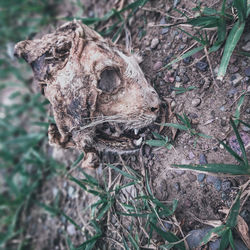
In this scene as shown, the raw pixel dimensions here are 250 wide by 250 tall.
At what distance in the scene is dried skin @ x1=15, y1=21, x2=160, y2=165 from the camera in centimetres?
138

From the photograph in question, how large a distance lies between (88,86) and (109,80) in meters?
0.15

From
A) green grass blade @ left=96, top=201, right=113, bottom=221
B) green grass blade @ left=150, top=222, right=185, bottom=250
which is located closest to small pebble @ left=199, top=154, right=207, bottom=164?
green grass blade @ left=150, top=222, right=185, bottom=250

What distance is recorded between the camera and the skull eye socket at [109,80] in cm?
145

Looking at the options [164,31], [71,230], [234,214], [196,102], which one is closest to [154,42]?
[164,31]

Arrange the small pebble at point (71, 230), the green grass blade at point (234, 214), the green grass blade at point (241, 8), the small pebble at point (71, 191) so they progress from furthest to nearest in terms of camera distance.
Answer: the small pebble at point (71, 191)
the small pebble at point (71, 230)
the green grass blade at point (241, 8)
the green grass blade at point (234, 214)

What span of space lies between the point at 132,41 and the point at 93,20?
498mm

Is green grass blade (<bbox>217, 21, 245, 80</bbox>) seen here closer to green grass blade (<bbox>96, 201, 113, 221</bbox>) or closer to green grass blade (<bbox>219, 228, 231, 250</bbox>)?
green grass blade (<bbox>219, 228, 231, 250</bbox>)

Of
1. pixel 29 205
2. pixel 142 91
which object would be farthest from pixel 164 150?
pixel 29 205

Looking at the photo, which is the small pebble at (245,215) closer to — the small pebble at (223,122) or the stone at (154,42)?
the small pebble at (223,122)

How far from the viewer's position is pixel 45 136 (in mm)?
2760

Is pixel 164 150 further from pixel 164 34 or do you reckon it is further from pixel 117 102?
pixel 164 34

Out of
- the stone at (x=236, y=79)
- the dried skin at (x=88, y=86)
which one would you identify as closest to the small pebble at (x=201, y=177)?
the dried skin at (x=88, y=86)

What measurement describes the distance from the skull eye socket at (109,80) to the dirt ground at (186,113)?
1.34 ft

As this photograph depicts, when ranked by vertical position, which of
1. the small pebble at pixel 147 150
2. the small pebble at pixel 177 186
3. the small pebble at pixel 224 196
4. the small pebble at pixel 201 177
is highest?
the small pebble at pixel 147 150
